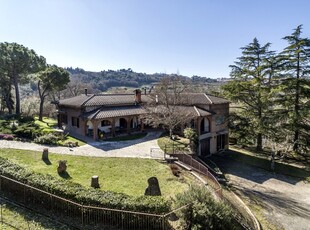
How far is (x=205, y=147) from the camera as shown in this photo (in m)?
29.6

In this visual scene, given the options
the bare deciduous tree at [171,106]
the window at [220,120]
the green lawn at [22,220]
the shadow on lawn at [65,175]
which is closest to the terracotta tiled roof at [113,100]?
the bare deciduous tree at [171,106]

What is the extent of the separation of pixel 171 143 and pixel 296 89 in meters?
18.3

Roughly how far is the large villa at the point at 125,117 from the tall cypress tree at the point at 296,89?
786 cm

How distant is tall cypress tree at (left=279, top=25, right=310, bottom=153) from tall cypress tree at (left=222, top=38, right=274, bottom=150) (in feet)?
7.11

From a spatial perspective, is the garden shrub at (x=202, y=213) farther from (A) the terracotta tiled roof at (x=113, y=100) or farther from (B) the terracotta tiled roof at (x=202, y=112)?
(A) the terracotta tiled roof at (x=113, y=100)

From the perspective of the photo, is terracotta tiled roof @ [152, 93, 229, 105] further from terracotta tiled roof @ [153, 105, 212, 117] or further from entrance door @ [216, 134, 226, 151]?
entrance door @ [216, 134, 226, 151]

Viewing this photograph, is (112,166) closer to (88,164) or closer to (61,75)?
(88,164)

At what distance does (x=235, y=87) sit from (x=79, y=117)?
857 inches

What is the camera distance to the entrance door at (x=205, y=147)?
28.9 metres

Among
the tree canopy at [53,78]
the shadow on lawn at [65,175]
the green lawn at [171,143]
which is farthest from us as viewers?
the tree canopy at [53,78]

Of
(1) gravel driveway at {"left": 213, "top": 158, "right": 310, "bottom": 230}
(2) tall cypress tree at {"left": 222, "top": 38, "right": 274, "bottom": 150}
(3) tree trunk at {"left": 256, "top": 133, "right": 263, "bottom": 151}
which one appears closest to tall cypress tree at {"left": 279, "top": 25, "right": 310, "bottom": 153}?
(2) tall cypress tree at {"left": 222, "top": 38, "right": 274, "bottom": 150}

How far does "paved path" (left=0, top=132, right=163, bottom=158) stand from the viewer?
22203 mm

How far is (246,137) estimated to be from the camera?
32.7m

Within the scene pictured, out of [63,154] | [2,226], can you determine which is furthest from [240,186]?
[2,226]
